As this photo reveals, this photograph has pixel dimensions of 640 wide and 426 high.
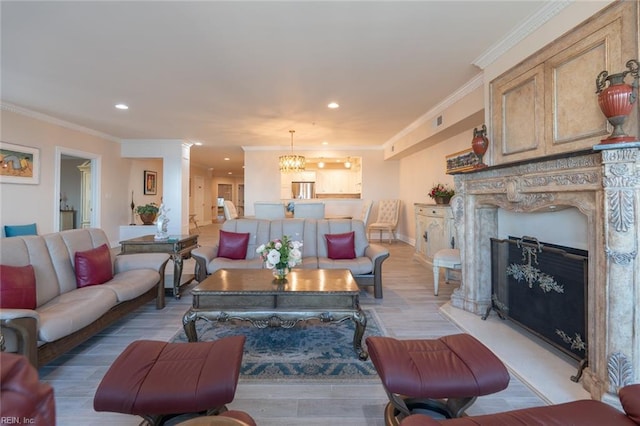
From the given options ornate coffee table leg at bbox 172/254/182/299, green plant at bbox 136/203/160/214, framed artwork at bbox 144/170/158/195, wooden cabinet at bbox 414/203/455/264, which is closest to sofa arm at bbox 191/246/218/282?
ornate coffee table leg at bbox 172/254/182/299

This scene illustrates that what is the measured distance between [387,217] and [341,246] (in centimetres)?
448

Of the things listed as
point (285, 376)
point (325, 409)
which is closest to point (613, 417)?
point (325, 409)

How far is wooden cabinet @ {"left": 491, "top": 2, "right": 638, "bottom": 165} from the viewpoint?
1840 mm

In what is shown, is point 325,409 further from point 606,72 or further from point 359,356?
point 606,72

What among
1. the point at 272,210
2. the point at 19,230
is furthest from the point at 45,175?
the point at 272,210

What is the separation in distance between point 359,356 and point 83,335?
2.07 metres

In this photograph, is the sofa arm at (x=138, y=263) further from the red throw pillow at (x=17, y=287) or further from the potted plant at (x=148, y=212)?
the potted plant at (x=148, y=212)

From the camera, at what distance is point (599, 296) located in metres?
1.74

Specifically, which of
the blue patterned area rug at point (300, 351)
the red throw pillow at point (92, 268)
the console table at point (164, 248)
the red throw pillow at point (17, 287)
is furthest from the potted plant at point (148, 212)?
the red throw pillow at point (17, 287)

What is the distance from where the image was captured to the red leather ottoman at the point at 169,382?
1255mm

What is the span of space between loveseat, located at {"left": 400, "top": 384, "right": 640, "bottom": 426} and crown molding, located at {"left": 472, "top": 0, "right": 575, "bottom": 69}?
2589 mm

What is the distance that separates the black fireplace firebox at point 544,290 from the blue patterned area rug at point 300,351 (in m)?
1.23

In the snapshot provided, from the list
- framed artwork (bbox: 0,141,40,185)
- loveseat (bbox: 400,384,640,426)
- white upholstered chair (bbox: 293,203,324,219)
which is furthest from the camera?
white upholstered chair (bbox: 293,203,324,219)

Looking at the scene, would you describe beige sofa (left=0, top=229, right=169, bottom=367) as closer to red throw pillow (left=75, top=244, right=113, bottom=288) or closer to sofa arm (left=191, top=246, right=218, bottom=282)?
red throw pillow (left=75, top=244, right=113, bottom=288)
